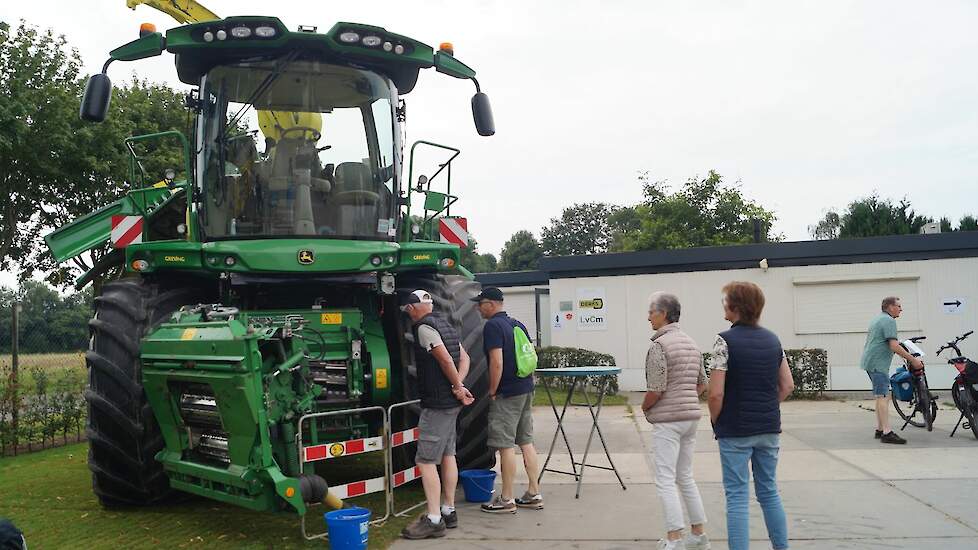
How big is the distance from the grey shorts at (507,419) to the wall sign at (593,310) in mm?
10700

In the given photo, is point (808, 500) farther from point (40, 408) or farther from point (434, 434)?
point (40, 408)

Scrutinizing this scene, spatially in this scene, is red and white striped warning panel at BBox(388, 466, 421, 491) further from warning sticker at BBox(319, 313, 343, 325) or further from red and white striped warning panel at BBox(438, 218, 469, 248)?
red and white striped warning panel at BBox(438, 218, 469, 248)

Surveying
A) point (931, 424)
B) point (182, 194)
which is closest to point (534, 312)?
point (931, 424)

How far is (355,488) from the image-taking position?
6008 millimetres

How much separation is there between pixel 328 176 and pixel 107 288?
1.93m

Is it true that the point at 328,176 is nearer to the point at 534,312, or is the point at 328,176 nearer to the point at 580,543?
the point at 580,543

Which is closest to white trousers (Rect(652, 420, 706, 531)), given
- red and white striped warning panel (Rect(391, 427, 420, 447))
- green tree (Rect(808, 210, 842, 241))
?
red and white striped warning panel (Rect(391, 427, 420, 447))

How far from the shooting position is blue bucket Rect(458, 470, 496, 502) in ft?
23.2

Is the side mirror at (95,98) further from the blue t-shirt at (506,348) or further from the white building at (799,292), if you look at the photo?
the white building at (799,292)

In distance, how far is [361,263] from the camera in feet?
21.5

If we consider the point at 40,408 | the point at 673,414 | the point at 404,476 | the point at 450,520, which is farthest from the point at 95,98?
the point at 40,408

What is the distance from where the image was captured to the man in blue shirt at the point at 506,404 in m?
6.69

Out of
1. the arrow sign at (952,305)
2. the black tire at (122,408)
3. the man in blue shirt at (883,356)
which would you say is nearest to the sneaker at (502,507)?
the black tire at (122,408)

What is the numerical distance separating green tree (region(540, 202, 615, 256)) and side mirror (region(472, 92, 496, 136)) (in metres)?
67.8
